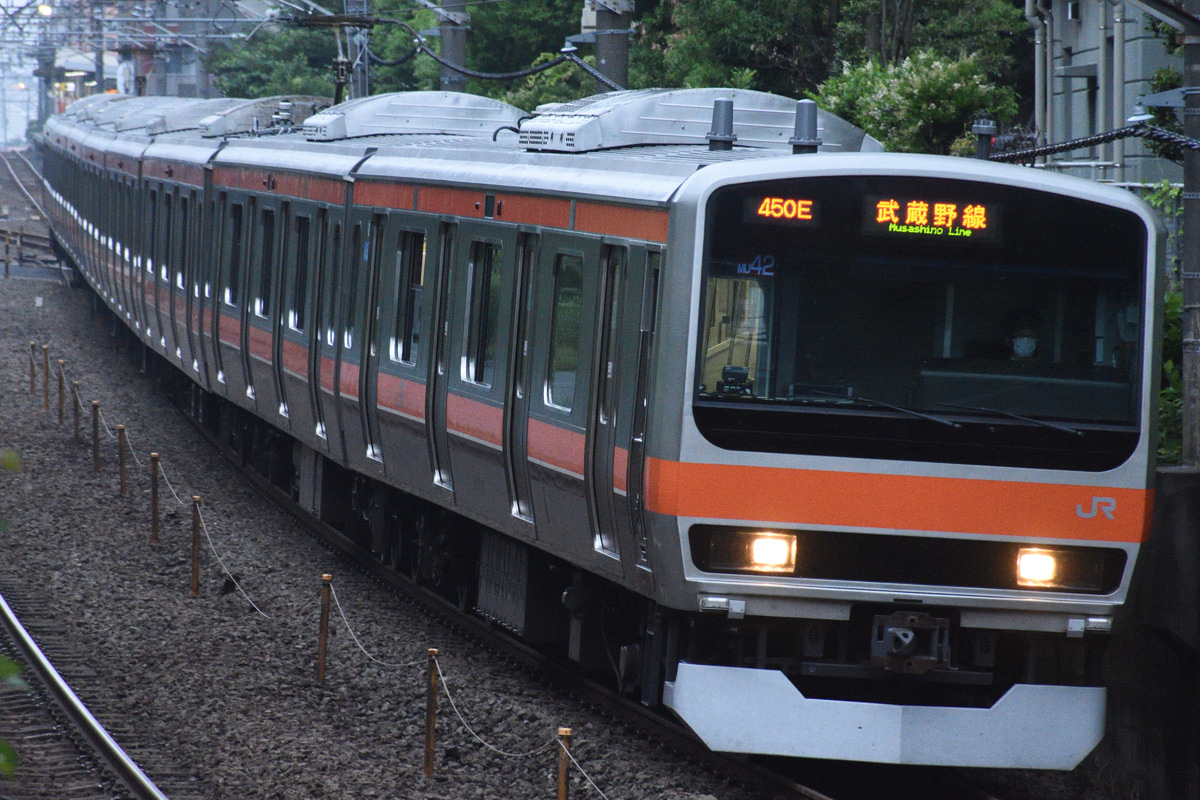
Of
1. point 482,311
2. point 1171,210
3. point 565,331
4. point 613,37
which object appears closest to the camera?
point 565,331

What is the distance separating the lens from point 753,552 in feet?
23.8

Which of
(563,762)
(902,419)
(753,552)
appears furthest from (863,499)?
(563,762)

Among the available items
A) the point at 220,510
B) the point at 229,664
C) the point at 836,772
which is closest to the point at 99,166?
the point at 220,510

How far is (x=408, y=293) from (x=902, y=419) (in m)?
4.35

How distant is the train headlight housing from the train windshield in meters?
0.37

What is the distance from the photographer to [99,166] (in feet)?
86.2

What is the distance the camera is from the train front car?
7.14m

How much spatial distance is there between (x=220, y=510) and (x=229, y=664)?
209 inches

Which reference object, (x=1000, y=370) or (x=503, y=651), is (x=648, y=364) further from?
(x=503, y=651)

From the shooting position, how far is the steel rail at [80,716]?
7.96 metres

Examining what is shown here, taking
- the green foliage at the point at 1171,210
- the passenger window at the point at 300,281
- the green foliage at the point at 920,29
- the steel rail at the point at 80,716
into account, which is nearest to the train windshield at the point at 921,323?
the green foliage at the point at 1171,210

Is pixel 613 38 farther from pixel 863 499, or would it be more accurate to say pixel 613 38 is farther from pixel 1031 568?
pixel 1031 568

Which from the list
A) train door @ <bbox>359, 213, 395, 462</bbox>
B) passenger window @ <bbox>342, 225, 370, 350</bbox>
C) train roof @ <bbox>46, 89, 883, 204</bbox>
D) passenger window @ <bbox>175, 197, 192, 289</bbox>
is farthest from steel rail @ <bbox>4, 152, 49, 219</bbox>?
train door @ <bbox>359, 213, 395, 462</bbox>

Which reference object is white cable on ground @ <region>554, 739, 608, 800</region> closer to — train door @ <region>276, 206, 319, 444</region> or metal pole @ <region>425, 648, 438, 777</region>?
metal pole @ <region>425, 648, 438, 777</region>
